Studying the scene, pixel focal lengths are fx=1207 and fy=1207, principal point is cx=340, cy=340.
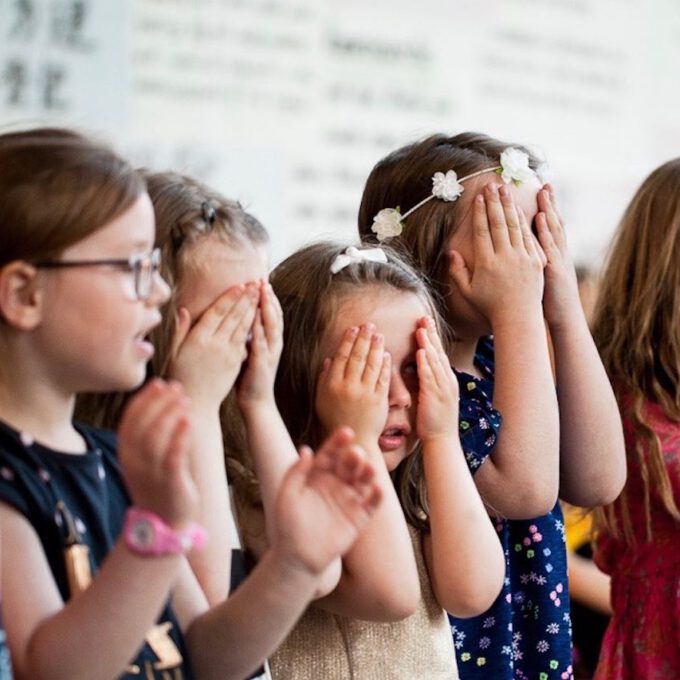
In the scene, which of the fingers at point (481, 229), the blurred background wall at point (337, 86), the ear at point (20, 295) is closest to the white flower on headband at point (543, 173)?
the fingers at point (481, 229)

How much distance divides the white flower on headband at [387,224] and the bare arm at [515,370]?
118 millimetres

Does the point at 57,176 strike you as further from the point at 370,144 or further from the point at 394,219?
the point at 370,144

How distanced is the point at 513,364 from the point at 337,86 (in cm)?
194

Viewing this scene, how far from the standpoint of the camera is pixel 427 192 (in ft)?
5.19

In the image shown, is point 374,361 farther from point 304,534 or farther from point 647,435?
point 647,435

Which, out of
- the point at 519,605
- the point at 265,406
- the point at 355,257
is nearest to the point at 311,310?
the point at 355,257

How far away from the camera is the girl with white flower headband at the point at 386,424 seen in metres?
1.29

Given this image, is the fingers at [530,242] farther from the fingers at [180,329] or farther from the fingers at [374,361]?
the fingers at [180,329]

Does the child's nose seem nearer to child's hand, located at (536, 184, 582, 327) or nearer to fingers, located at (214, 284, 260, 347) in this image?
fingers, located at (214, 284, 260, 347)

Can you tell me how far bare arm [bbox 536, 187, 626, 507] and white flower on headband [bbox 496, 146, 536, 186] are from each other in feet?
0.11

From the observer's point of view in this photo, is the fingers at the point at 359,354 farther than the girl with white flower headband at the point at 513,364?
No

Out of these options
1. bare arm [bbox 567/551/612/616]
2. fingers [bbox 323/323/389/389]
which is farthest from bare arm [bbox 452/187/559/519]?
bare arm [bbox 567/551/612/616]

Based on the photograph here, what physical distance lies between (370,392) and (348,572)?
187mm

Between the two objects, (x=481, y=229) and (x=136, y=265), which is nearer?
(x=136, y=265)
